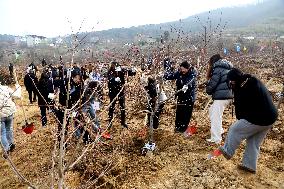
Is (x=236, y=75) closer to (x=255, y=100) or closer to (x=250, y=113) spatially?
(x=255, y=100)

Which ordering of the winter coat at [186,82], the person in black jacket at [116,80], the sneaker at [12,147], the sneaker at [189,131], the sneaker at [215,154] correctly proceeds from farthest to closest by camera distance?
the person in black jacket at [116,80] → the sneaker at [12,147] → the sneaker at [189,131] → the winter coat at [186,82] → the sneaker at [215,154]

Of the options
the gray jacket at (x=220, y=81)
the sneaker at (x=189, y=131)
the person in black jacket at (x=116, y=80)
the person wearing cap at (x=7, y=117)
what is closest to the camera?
the gray jacket at (x=220, y=81)

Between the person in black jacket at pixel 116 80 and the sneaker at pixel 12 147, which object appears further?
the person in black jacket at pixel 116 80

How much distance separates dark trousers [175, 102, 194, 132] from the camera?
271 inches

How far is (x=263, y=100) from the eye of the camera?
4.68 metres

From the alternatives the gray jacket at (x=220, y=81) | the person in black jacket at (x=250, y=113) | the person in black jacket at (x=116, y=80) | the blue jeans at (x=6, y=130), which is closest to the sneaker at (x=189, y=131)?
the gray jacket at (x=220, y=81)

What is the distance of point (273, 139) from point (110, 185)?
360cm

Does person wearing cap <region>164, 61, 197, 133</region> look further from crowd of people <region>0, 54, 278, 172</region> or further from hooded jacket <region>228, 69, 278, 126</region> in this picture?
hooded jacket <region>228, 69, 278, 126</region>

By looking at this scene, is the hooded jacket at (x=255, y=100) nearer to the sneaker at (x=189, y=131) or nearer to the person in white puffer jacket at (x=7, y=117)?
the sneaker at (x=189, y=131)

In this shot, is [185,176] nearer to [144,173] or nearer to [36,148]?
[144,173]

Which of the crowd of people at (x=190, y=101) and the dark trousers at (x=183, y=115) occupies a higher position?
the crowd of people at (x=190, y=101)

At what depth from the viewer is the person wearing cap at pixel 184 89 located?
255 inches

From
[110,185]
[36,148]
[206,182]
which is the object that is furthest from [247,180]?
[36,148]

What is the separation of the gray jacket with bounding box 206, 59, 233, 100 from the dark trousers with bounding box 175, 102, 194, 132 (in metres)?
0.89
